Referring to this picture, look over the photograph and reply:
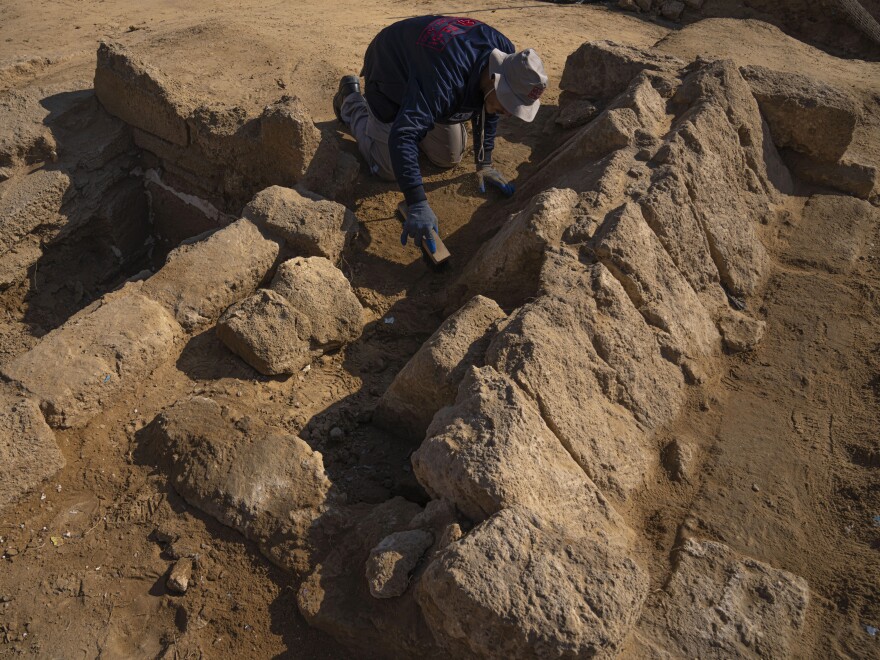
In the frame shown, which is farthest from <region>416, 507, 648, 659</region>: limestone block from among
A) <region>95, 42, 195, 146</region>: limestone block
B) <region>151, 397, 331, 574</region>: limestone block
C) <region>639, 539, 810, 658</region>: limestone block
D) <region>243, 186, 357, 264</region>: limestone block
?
<region>95, 42, 195, 146</region>: limestone block

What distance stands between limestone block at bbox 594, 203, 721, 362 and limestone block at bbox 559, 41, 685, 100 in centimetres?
211

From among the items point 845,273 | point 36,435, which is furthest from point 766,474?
point 36,435

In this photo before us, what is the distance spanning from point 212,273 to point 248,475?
1.31 meters

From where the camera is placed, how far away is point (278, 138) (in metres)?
4.05

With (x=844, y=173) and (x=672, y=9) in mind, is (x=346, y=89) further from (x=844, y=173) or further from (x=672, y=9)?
(x=672, y=9)

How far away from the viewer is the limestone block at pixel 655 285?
10.0ft

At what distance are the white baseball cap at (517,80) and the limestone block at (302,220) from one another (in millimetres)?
1158

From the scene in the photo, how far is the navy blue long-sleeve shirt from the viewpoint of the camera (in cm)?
371

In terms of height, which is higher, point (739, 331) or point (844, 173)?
point (844, 173)

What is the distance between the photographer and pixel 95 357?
9.78 feet

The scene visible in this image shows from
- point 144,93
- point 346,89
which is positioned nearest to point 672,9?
point 346,89

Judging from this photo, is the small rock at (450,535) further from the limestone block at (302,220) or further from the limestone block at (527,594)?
the limestone block at (302,220)

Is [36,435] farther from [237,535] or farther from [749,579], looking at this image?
[749,579]

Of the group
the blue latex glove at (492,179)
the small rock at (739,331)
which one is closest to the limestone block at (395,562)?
the small rock at (739,331)
